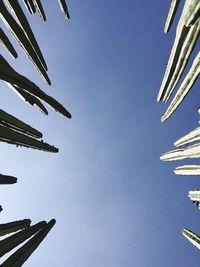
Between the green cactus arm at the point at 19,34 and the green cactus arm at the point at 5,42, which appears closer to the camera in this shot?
the green cactus arm at the point at 19,34

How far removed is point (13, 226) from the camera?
4246 mm

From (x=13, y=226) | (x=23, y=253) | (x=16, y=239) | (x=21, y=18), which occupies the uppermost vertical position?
(x=21, y=18)

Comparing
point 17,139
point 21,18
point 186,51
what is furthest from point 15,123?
point 186,51

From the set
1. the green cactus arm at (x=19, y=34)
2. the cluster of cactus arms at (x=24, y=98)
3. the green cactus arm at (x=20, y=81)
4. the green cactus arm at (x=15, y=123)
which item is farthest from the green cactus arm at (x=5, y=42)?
the green cactus arm at (x=15, y=123)

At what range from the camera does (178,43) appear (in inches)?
115

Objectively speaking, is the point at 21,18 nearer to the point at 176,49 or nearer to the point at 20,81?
the point at 20,81

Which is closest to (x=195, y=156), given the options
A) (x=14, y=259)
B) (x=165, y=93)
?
(x=165, y=93)

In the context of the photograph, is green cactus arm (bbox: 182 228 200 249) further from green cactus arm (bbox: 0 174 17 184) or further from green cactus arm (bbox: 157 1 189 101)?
green cactus arm (bbox: 0 174 17 184)

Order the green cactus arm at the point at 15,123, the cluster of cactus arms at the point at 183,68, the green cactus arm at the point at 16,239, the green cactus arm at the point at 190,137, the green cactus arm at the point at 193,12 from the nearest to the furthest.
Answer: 1. the green cactus arm at the point at 193,12
2. the cluster of cactus arms at the point at 183,68
3. the green cactus arm at the point at 15,123
4. the green cactus arm at the point at 16,239
5. the green cactus arm at the point at 190,137

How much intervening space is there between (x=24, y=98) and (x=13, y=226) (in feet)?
4.99

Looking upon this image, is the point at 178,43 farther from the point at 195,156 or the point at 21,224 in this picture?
the point at 21,224

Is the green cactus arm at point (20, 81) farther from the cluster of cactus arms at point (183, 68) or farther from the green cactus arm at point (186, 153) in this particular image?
the green cactus arm at point (186, 153)

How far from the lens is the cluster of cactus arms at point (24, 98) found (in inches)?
127

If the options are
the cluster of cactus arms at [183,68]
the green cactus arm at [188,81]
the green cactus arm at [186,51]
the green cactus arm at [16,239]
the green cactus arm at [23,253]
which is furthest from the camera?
the green cactus arm at [16,239]
